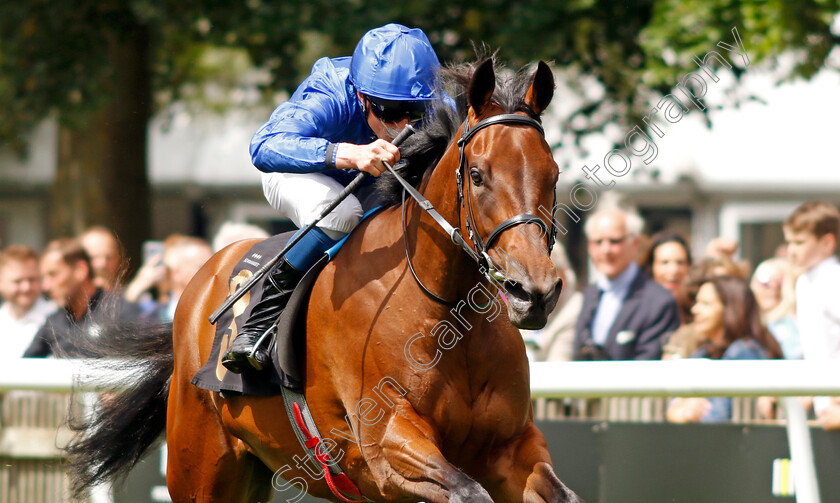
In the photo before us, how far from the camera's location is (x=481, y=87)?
2.97 meters

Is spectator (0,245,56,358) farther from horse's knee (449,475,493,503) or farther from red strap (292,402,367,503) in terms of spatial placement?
horse's knee (449,475,493,503)

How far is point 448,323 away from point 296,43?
255 inches

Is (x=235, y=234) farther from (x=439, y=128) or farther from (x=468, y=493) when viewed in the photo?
(x=468, y=493)

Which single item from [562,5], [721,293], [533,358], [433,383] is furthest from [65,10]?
[433,383]

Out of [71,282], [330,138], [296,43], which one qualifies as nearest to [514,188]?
[330,138]

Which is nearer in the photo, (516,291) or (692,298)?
(516,291)

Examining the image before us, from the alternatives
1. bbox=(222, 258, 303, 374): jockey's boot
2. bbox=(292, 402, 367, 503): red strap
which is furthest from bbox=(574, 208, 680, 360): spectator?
bbox=(222, 258, 303, 374): jockey's boot

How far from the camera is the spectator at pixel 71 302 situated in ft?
15.8

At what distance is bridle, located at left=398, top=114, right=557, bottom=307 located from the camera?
269 cm

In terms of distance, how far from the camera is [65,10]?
30.0 feet

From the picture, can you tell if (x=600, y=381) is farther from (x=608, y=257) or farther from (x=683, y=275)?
(x=683, y=275)

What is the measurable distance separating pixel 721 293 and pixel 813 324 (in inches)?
→ 28.4

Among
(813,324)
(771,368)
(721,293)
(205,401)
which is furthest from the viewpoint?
(721,293)

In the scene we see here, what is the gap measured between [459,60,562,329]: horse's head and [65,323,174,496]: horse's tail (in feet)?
7.31
